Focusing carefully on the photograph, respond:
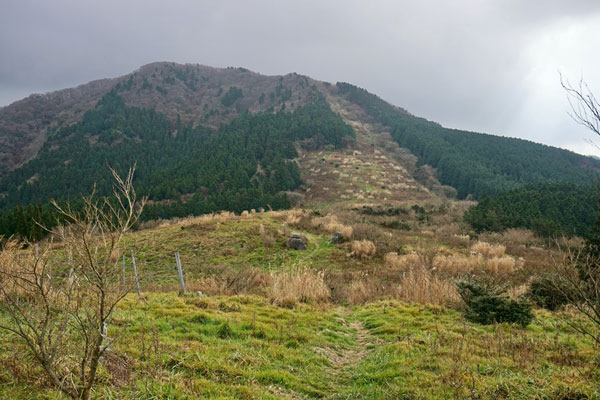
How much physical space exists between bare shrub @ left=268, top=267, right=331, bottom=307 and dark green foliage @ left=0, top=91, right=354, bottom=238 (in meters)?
29.7

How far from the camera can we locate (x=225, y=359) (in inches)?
180

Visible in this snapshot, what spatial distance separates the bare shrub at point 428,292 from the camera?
8844 millimetres

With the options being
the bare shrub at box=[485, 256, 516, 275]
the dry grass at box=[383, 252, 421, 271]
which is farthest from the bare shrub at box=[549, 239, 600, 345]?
the dry grass at box=[383, 252, 421, 271]

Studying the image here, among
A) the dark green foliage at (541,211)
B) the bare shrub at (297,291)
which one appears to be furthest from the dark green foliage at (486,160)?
the bare shrub at (297,291)

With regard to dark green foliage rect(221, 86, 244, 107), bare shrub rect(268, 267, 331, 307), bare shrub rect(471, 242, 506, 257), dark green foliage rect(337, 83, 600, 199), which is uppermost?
dark green foliage rect(221, 86, 244, 107)

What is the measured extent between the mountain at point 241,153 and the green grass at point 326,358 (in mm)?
33317

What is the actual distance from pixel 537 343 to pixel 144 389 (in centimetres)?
603

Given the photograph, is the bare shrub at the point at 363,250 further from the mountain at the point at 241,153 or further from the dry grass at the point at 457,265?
the mountain at the point at 241,153

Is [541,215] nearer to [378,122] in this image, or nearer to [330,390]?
[330,390]

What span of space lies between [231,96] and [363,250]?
4228 inches

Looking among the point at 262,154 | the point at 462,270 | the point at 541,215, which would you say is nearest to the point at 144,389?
the point at 462,270

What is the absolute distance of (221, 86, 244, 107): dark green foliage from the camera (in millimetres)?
109525

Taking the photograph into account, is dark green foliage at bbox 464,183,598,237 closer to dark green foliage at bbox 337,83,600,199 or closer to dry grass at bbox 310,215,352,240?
dry grass at bbox 310,215,352,240

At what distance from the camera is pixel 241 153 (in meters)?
59.6
